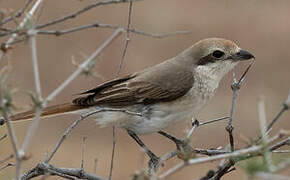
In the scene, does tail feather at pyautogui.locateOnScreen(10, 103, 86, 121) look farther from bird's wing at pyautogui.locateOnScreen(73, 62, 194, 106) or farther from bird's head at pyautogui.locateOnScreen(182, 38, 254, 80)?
bird's head at pyautogui.locateOnScreen(182, 38, 254, 80)

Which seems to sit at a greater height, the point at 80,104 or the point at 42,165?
the point at 80,104

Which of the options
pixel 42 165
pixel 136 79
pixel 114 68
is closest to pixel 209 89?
pixel 136 79

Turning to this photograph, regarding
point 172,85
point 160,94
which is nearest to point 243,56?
point 172,85

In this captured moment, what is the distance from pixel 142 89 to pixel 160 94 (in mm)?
155

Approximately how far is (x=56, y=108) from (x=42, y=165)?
4.94 ft

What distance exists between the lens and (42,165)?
315 cm

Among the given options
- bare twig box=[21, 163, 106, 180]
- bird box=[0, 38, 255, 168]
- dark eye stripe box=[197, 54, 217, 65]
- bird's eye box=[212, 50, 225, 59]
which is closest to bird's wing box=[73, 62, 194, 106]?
bird box=[0, 38, 255, 168]

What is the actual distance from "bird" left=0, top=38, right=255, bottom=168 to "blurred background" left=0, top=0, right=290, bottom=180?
3095mm

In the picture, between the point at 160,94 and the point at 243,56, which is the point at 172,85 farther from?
the point at 243,56

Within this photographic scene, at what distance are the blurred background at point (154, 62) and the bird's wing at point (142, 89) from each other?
124 inches

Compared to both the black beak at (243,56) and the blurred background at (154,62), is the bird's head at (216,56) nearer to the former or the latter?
the black beak at (243,56)

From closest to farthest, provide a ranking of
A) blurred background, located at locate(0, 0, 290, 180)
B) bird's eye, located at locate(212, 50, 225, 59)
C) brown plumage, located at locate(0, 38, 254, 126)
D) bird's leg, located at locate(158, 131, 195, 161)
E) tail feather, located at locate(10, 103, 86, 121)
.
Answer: bird's leg, located at locate(158, 131, 195, 161)
tail feather, located at locate(10, 103, 86, 121)
brown plumage, located at locate(0, 38, 254, 126)
bird's eye, located at locate(212, 50, 225, 59)
blurred background, located at locate(0, 0, 290, 180)

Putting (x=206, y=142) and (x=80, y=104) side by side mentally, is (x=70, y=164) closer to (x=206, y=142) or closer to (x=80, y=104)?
(x=206, y=142)

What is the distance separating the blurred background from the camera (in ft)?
31.0
